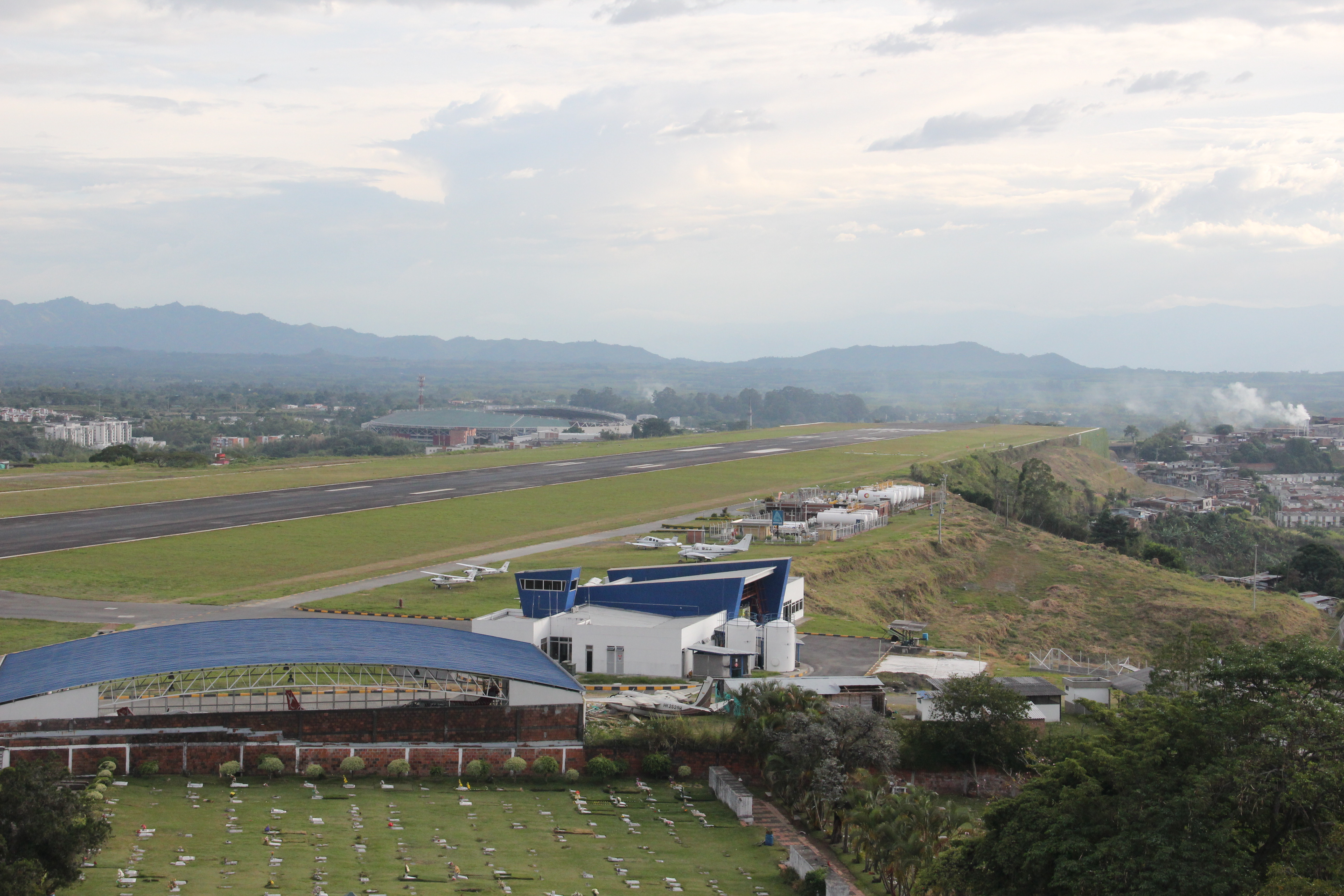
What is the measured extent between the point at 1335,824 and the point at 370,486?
84933 mm

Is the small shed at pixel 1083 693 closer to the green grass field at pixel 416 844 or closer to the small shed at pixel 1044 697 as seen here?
the small shed at pixel 1044 697

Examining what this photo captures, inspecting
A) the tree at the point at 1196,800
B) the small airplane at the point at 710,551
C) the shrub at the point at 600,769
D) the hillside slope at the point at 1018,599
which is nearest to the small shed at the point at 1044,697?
the shrub at the point at 600,769

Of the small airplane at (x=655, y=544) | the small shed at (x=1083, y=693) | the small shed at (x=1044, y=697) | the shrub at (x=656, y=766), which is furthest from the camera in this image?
the small airplane at (x=655, y=544)

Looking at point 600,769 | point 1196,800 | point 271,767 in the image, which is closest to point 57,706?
point 271,767

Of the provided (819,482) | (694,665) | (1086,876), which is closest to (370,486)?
(819,482)

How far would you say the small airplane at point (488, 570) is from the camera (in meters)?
56.5

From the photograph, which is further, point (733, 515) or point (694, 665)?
point (733, 515)

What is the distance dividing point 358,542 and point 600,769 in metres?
39.2

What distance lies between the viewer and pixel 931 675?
42.1 m

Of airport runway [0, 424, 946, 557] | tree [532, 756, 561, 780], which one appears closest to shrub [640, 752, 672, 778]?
tree [532, 756, 561, 780]

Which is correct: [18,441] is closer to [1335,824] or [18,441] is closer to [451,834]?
[451,834]

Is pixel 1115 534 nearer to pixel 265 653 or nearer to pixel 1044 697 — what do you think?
pixel 1044 697

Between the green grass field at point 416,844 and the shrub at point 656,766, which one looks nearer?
the green grass field at point 416,844

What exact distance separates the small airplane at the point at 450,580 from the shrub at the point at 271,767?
954 inches
